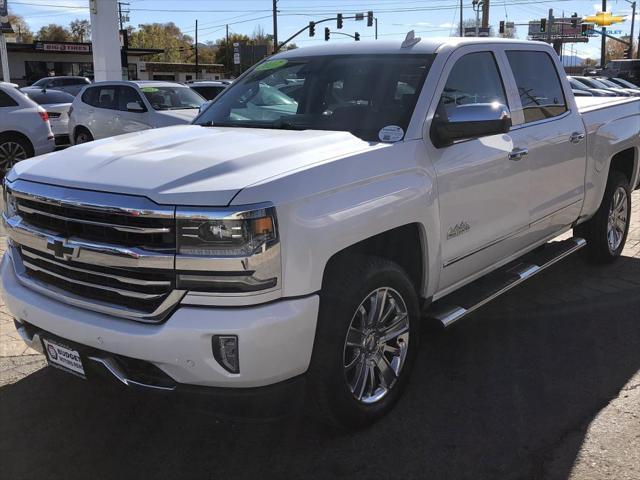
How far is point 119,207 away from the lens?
2.67m

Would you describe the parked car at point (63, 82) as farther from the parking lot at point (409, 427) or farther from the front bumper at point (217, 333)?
the front bumper at point (217, 333)

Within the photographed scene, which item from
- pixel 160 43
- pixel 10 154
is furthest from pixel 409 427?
pixel 160 43

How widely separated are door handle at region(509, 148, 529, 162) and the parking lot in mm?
1285

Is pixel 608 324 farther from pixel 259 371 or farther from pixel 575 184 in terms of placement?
pixel 259 371

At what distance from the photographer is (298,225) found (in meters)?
2.71

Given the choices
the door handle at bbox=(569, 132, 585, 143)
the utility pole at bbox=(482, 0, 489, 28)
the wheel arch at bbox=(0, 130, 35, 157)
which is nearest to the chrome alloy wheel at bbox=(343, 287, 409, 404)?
the door handle at bbox=(569, 132, 585, 143)

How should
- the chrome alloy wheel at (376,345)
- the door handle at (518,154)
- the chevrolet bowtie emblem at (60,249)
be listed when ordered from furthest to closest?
the door handle at (518,154), the chrome alloy wheel at (376,345), the chevrolet bowtie emblem at (60,249)

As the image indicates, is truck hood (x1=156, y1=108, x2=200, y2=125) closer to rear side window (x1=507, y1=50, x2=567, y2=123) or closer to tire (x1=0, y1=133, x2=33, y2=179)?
tire (x1=0, y1=133, x2=33, y2=179)

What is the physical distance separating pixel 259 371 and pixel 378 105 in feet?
6.06

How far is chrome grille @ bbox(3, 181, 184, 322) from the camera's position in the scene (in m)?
2.66

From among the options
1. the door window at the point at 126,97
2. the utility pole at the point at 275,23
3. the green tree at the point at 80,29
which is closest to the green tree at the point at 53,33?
the green tree at the point at 80,29

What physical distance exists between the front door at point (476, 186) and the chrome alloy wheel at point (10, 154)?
9028mm

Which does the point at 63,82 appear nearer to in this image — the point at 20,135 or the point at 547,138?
the point at 20,135

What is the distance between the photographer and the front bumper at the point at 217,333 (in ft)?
8.47
